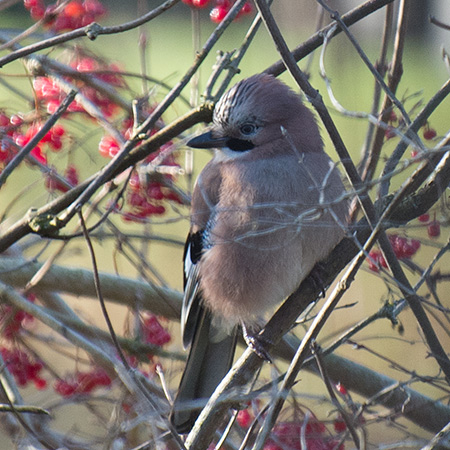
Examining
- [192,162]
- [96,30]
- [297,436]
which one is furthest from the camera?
[192,162]

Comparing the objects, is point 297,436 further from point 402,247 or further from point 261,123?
point 261,123

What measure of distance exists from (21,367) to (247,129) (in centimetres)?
134

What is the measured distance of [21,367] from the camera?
316cm

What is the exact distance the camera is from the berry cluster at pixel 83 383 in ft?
10.2

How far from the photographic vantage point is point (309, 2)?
7684 mm

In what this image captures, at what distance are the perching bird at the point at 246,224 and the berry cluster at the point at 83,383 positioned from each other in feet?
1.35

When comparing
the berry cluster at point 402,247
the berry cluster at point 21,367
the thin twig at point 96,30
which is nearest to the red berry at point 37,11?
the thin twig at point 96,30

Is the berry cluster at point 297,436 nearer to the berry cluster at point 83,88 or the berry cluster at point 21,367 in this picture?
the berry cluster at point 21,367

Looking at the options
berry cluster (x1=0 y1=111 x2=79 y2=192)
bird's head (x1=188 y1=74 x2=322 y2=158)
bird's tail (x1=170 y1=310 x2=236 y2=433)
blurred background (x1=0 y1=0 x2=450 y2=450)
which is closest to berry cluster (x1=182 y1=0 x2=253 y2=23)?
blurred background (x1=0 y1=0 x2=450 y2=450)

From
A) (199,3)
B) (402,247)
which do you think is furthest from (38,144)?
(402,247)

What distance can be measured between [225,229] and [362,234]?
2.05 ft

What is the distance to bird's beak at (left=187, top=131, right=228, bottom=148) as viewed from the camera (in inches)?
108

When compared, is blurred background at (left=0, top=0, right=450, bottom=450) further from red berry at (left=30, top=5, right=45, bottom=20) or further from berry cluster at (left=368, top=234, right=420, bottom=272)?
red berry at (left=30, top=5, right=45, bottom=20)

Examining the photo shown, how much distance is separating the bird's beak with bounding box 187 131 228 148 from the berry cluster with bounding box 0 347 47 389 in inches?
45.2
